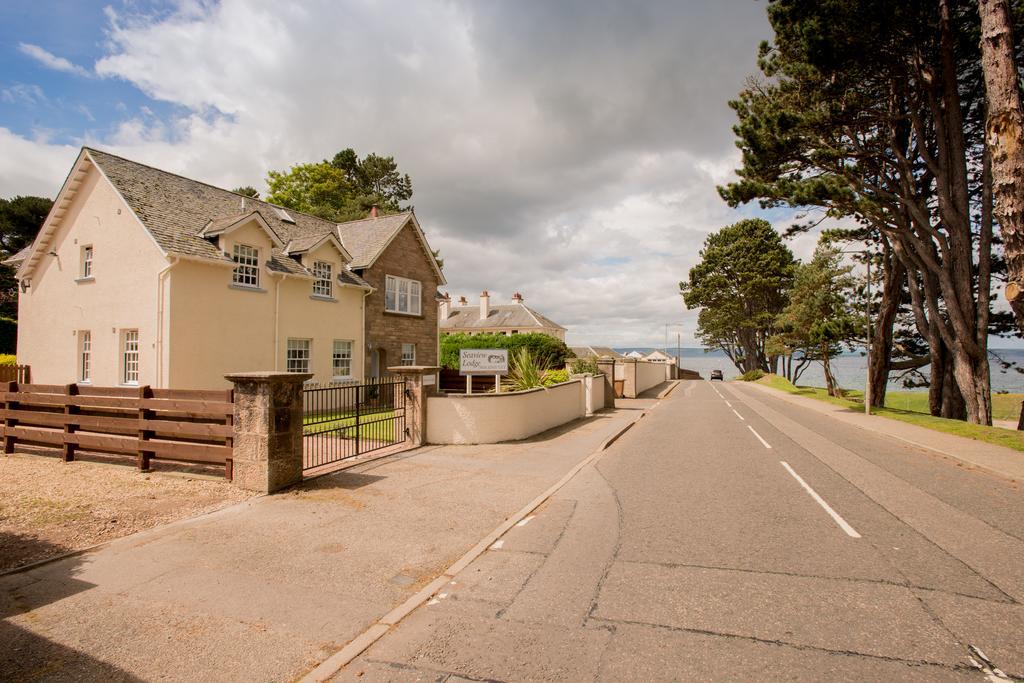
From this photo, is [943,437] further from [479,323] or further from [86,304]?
[479,323]

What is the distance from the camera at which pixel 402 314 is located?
26.1 m

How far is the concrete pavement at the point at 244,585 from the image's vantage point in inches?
145

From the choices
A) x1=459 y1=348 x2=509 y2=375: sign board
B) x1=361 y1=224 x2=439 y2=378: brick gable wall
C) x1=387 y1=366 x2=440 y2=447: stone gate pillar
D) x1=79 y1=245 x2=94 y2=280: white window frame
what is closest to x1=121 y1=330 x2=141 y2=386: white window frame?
x1=79 y1=245 x2=94 y2=280: white window frame

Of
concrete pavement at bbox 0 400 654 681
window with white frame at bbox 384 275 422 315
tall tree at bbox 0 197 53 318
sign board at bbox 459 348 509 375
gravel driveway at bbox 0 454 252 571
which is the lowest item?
concrete pavement at bbox 0 400 654 681

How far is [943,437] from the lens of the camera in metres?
14.9

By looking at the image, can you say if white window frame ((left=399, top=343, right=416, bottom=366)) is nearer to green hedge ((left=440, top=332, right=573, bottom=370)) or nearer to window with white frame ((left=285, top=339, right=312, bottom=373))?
window with white frame ((left=285, top=339, right=312, bottom=373))

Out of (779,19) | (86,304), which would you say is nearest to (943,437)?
(779,19)

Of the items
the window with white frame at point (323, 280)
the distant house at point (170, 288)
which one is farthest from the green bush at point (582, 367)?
the window with white frame at point (323, 280)

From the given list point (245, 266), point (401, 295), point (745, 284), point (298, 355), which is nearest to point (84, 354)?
point (245, 266)

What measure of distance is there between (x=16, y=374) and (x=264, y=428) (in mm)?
17804

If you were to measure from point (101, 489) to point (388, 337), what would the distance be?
17.5 metres

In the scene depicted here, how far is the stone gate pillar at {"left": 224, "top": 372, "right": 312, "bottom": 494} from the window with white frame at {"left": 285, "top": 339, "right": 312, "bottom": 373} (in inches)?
520

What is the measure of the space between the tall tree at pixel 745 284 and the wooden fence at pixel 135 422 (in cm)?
5234

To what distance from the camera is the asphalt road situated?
3.60 m
